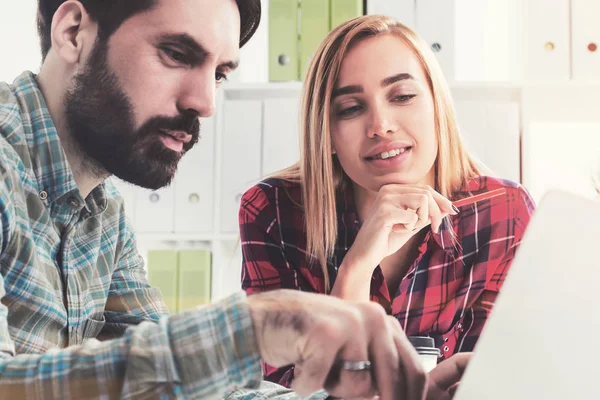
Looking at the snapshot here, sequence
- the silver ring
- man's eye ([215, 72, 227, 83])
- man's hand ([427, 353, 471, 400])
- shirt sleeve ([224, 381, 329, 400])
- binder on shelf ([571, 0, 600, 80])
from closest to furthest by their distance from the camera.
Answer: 1. the silver ring
2. man's hand ([427, 353, 471, 400])
3. shirt sleeve ([224, 381, 329, 400])
4. man's eye ([215, 72, 227, 83])
5. binder on shelf ([571, 0, 600, 80])

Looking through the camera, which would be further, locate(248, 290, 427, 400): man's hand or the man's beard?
the man's beard

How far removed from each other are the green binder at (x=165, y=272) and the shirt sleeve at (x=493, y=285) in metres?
1.13

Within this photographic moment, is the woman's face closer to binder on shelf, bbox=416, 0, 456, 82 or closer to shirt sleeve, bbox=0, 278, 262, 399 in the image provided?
binder on shelf, bbox=416, 0, 456, 82

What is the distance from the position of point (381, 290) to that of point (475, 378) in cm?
114

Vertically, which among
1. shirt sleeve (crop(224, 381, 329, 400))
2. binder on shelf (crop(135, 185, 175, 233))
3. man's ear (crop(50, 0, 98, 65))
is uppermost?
man's ear (crop(50, 0, 98, 65))

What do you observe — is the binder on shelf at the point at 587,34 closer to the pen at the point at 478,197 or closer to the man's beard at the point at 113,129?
the pen at the point at 478,197

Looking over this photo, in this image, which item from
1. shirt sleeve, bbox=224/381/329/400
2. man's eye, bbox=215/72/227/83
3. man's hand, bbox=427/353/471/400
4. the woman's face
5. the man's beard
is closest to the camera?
man's hand, bbox=427/353/471/400

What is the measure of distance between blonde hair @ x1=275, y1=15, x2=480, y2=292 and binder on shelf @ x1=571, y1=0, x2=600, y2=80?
2.98ft

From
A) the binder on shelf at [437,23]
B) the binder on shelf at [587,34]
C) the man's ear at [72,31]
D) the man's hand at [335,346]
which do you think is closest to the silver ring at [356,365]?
the man's hand at [335,346]

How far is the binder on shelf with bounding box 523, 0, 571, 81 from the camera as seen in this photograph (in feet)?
7.64

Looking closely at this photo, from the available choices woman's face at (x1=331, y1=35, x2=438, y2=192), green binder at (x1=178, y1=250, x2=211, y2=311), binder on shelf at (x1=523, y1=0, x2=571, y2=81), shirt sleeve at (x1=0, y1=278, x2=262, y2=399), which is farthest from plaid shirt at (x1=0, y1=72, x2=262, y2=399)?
binder on shelf at (x1=523, y1=0, x2=571, y2=81)

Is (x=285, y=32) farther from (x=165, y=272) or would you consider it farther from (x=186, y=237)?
(x=165, y=272)

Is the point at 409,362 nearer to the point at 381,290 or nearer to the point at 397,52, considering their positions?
the point at 381,290

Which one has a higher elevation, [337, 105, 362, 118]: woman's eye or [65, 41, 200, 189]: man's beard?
[337, 105, 362, 118]: woman's eye
